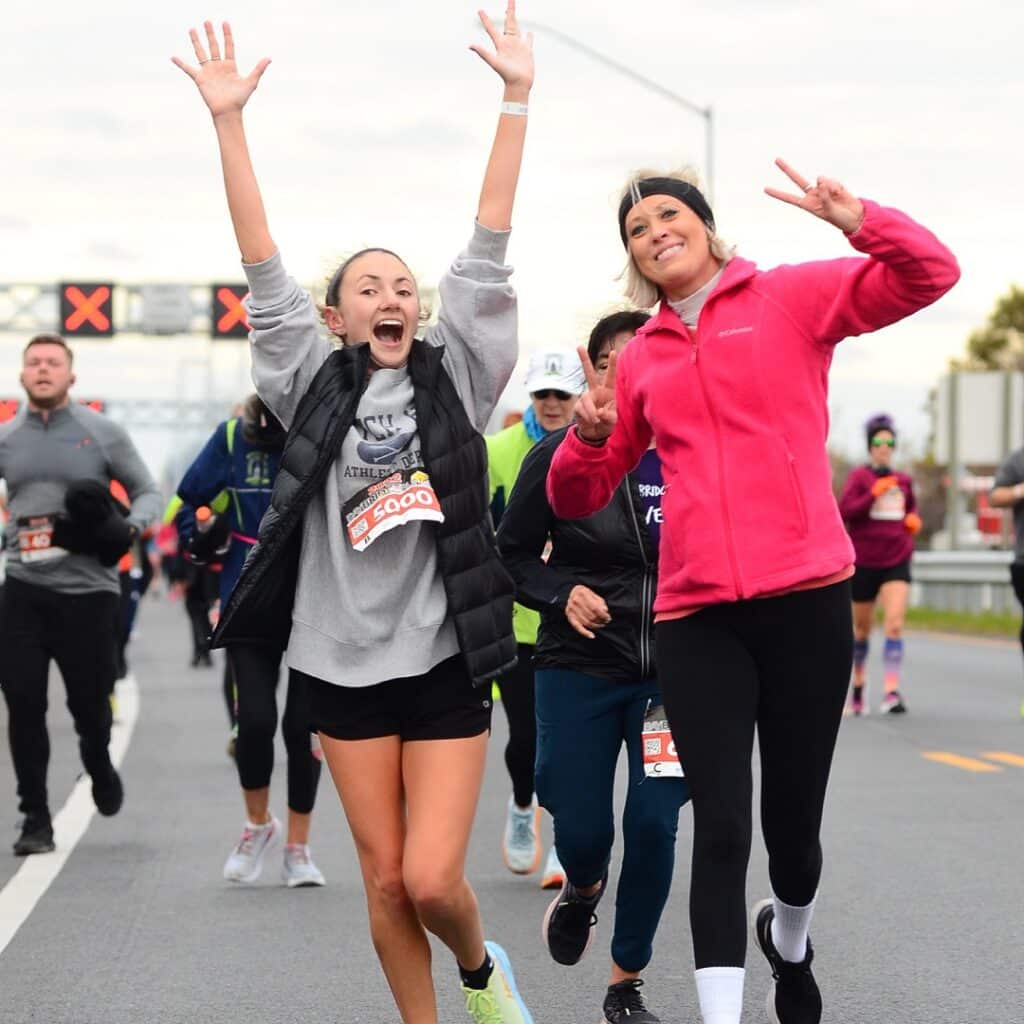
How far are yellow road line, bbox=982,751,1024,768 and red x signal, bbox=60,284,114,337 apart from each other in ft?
78.8

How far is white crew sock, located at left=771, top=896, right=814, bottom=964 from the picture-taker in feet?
18.5

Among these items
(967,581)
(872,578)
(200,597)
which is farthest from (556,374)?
(967,581)

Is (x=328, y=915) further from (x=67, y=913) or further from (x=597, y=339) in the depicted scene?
(x=597, y=339)

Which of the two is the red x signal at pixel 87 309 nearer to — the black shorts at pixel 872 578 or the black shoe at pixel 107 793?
the black shorts at pixel 872 578

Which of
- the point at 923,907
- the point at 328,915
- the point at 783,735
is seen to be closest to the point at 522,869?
the point at 328,915

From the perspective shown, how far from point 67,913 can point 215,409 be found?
93.9m

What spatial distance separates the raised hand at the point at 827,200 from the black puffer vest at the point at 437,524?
899 mm

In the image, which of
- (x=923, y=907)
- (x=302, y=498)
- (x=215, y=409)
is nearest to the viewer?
(x=302, y=498)

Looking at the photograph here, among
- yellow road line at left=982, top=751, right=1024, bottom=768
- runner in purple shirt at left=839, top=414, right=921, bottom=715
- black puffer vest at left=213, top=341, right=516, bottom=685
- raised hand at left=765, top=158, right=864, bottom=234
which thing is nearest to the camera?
raised hand at left=765, top=158, right=864, bottom=234

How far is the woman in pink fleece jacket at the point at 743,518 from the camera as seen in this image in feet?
16.5

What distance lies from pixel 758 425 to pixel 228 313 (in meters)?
29.6

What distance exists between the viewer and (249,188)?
5.24 metres

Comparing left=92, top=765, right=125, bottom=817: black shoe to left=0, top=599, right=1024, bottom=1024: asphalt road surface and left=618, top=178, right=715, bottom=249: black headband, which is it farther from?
left=618, top=178, right=715, bottom=249: black headband

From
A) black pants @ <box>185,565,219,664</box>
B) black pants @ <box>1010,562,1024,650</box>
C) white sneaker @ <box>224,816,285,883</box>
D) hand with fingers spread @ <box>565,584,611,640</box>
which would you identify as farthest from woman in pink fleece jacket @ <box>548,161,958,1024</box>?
black pants @ <box>185,565,219,664</box>
